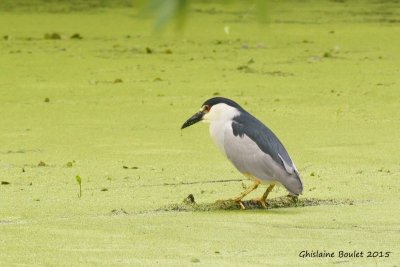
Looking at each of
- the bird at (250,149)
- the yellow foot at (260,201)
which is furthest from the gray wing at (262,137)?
the yellow foot at (260,201)

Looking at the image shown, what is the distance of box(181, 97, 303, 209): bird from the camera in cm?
394

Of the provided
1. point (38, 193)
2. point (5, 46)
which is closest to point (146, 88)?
point (5, 46)

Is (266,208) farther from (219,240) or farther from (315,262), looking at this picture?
(315,262)

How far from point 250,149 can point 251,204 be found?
0.19m

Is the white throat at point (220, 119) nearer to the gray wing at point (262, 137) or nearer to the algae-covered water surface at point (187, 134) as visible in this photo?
the gray wing at point (262, 137)

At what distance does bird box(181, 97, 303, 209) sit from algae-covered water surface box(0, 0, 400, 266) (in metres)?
0.09

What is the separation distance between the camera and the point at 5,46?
968 cm

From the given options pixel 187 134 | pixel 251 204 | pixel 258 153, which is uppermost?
pixel 258 153

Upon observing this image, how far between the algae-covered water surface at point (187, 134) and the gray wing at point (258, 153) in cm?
12

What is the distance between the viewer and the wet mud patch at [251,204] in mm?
3939

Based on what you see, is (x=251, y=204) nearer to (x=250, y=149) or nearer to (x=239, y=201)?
(x=239, y=201)

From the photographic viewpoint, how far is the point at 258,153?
4.07 meters

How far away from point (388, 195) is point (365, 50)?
223 inches

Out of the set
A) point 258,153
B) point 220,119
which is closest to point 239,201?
point 258,153
